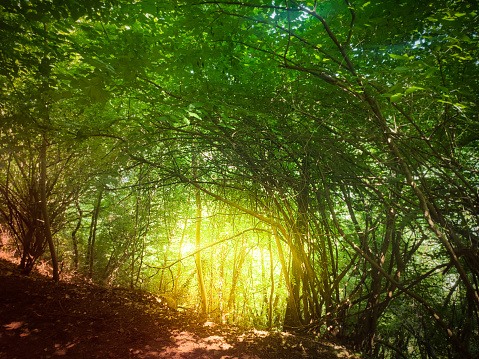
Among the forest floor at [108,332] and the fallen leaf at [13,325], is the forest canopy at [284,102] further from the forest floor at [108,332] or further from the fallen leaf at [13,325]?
the fallen leaf at [13,325]

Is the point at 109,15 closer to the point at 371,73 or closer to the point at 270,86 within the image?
the point at 270,86

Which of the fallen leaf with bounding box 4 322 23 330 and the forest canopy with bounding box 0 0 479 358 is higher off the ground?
the forest canopy with bounding box 0 0 479 358

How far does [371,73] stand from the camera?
6.90ft

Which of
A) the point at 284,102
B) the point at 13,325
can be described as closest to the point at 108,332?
the point at 13,325

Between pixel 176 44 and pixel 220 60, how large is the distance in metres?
0.45

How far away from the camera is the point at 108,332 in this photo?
101 inches

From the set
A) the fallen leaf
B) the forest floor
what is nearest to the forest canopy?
the forest floor

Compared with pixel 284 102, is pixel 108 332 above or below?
below

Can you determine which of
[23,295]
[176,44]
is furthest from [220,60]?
[23,295]

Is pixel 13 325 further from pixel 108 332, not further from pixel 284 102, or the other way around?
pixel 284 102

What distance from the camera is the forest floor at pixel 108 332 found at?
87.1 inches

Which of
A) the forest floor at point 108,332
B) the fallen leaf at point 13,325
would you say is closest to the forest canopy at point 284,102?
the forest floor at point 108,332

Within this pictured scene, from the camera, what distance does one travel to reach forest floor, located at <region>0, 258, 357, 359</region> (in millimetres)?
2213

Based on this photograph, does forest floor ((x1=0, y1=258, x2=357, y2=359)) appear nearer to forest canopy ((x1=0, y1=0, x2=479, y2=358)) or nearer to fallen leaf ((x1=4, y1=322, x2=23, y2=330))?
fallen leaf ((x1=4, y1=322, x2=23, y2=330))
